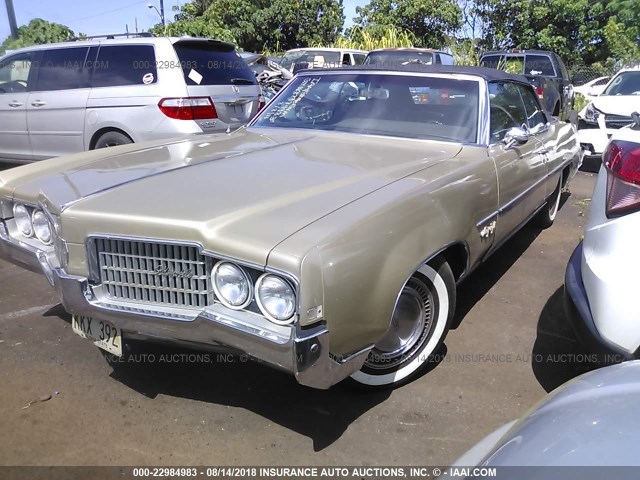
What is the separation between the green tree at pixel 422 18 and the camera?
2512 centimetres

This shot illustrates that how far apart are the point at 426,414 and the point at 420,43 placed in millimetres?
25581

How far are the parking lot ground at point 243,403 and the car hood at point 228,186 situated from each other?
936mm

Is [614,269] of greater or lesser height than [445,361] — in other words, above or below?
above

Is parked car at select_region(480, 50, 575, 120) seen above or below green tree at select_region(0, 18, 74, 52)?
below

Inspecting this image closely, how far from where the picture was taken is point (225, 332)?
7.14 feet

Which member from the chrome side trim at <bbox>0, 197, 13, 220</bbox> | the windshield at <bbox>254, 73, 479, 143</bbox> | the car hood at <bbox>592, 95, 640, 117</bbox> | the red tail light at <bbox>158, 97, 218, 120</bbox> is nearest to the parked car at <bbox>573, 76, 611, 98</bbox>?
the car hood at <bbox>592, 95, 640, 117</bbox>

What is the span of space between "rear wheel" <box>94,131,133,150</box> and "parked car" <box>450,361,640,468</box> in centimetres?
585

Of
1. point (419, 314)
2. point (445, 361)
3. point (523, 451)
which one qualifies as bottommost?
point (445, 361)

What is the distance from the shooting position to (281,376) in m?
3.00

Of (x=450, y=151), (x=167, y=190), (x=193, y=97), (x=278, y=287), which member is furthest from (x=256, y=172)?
(x=193, y=97)

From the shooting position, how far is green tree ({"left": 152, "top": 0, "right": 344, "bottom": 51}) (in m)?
26.4

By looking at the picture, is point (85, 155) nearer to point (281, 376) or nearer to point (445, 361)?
point (281, 376)

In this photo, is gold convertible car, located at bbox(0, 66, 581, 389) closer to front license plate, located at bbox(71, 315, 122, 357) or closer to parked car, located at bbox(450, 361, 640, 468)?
front license plate, located at bbox(71, 315, 122, 357)

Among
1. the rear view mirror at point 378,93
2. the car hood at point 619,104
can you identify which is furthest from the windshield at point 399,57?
the rear view mirror at point 378,93
